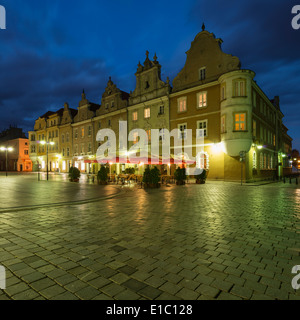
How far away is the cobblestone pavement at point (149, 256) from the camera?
9.11 ft

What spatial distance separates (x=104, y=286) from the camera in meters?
2.88

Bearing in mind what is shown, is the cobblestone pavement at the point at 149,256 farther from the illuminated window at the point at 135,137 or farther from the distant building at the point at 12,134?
the distant building at the point at 12,134

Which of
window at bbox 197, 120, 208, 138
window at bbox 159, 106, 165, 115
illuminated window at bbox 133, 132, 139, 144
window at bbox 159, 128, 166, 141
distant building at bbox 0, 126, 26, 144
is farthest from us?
distant building at bbox 0, 126, 26, 144

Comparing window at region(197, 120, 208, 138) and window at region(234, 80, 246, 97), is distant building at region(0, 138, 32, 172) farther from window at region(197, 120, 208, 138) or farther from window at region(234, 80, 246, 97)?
window at region(234, 80, 246, 97)

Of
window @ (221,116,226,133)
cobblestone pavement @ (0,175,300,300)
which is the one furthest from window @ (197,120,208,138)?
cobblestone pavement @ (0,175,300,300)

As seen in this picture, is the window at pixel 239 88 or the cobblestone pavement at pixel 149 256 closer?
the cobblestone pavement at pixel 149 256

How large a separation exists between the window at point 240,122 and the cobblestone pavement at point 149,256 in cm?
1557

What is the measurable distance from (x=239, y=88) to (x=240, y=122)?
11.6 ft

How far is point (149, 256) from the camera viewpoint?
3850mm

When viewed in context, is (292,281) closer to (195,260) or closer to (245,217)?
(195,260)

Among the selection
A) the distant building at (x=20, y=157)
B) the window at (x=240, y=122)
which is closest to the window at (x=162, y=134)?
the window at (x=240, y=122)

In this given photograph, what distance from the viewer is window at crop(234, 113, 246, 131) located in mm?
20812

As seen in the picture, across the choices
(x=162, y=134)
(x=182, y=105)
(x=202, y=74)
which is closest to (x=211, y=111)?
(x=182, y=105)

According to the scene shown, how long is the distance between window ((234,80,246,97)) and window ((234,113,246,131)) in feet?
6.79
